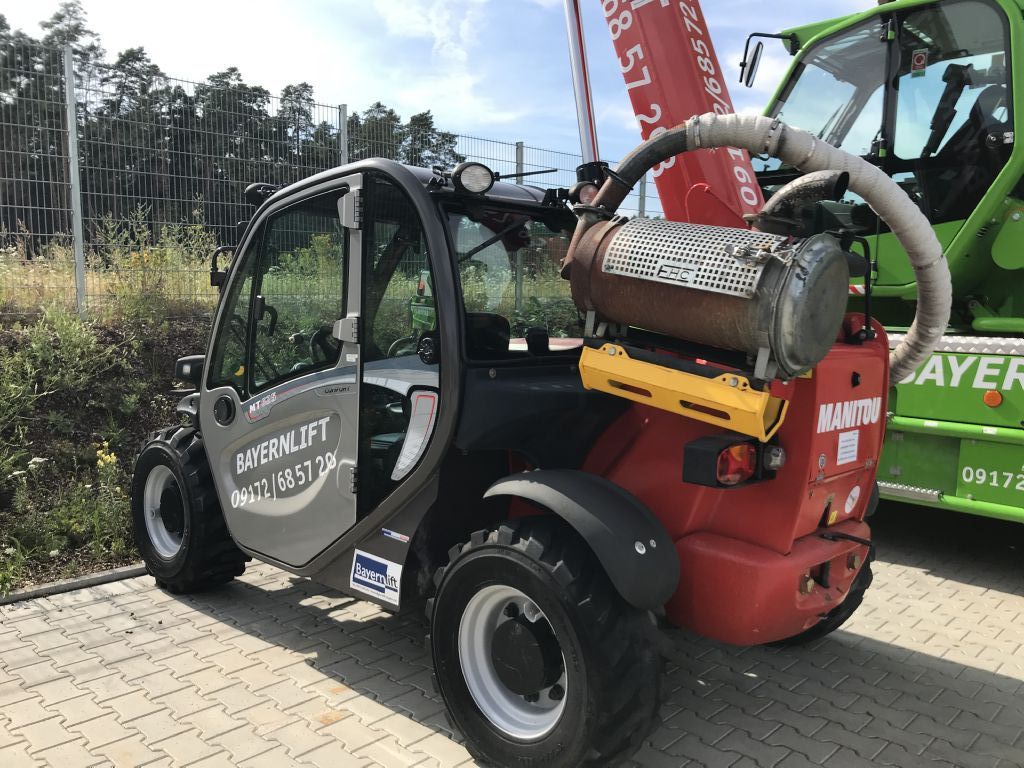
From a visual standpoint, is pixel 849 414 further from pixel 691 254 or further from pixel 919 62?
pixel 919 62

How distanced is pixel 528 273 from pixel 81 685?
250 cm

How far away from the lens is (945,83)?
4957mm

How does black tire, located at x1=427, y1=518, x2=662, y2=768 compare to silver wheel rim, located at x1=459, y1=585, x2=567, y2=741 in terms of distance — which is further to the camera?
silver wheel rim, located at x1=459, y1=585, x2=567, y2=741

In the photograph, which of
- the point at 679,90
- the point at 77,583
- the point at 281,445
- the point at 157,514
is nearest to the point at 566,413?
the point at 281,445

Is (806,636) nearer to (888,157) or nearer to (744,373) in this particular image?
(744,373)

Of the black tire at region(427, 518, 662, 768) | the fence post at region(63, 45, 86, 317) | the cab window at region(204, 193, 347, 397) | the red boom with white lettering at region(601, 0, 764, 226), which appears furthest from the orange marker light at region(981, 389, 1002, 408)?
the fence post at region(63, 45, 86, 317)

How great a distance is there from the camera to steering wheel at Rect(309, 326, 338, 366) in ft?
10.7

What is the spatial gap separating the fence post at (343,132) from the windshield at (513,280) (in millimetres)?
5870

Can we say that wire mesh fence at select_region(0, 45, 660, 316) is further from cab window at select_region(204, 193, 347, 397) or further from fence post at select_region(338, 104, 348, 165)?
cab window at select_region(204, 193, 347, 397)

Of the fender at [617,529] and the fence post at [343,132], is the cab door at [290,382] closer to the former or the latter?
the fender at [617,529]

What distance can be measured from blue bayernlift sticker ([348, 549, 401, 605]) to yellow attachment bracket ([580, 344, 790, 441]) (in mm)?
1099

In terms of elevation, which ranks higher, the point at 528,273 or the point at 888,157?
the point at 888,157

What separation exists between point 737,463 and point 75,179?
681cm

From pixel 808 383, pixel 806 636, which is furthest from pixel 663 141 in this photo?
pixel 806 636
